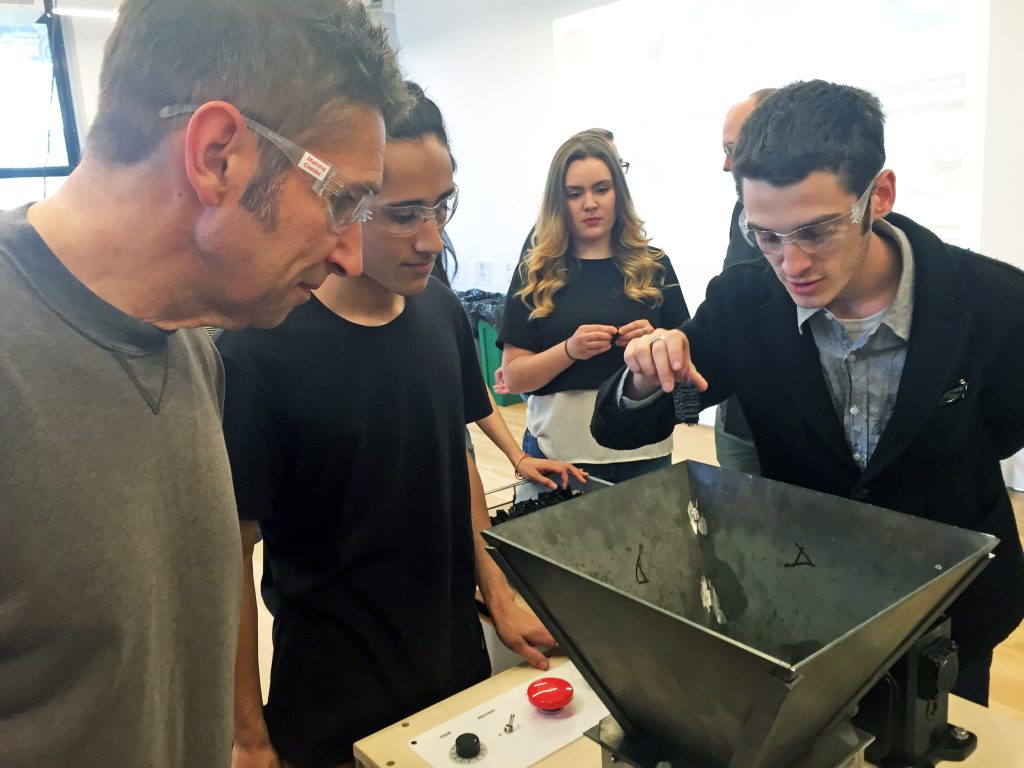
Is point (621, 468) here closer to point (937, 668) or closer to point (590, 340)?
point (590, 340)

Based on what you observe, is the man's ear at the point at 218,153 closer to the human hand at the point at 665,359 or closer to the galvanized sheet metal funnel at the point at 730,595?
the galvanized sheet metal funnel at the point at 730,595

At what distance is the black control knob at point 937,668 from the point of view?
858 millimetres

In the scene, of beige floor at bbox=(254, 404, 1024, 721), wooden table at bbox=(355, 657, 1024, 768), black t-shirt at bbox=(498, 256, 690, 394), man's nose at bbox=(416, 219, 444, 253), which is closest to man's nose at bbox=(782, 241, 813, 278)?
man's nose at bbox=(416, 219, 444, 253)

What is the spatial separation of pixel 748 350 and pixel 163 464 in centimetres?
95

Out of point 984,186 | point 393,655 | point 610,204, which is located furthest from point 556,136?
point 393,655

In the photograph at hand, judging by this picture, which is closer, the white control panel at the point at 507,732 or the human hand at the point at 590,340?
the white control panel at the point at 507,732

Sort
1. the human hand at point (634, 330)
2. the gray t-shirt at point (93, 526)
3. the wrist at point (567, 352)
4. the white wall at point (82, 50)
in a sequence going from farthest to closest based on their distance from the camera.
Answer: the white wall at point (82, 50) < the wrist at point (567, 352) < the human hand at point (634, 330) < the gray t-shirt at point (93, 526)

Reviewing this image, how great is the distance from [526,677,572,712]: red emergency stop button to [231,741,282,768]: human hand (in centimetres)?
39

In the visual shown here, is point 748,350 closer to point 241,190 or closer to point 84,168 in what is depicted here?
point 241,190

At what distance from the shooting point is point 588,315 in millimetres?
2141

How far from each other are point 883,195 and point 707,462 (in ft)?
6.59

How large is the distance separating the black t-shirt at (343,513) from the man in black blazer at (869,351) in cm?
37

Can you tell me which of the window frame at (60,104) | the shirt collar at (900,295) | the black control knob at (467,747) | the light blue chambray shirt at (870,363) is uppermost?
the window frame at (60,104)

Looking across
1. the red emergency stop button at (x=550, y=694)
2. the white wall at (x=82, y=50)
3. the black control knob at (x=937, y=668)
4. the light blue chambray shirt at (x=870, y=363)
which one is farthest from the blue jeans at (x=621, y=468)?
the white wall at (x=82, y=50)
